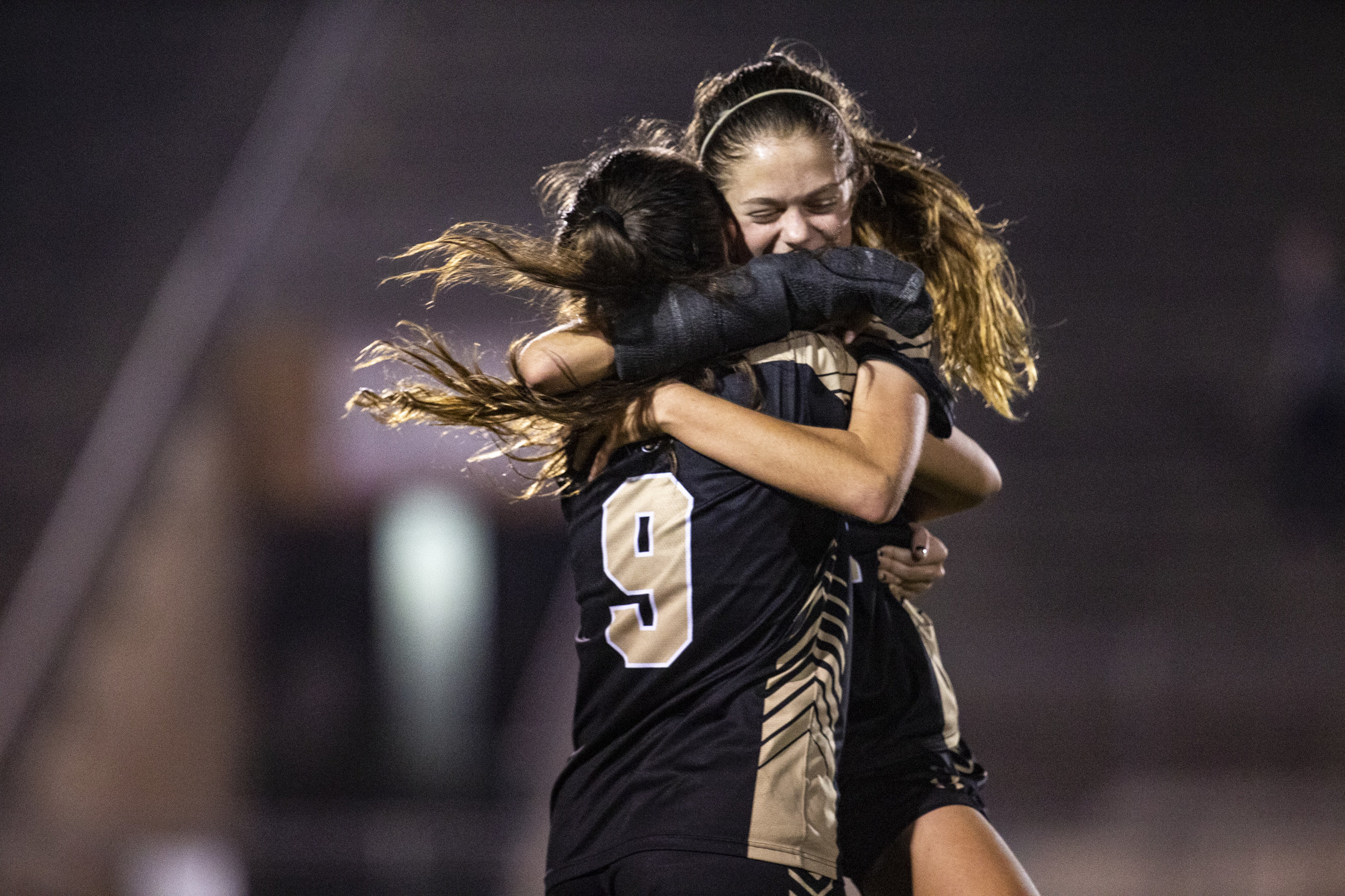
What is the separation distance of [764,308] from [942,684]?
21.9 inches

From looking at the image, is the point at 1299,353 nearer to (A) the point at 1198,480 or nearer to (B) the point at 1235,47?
(A) the point at 1198,480

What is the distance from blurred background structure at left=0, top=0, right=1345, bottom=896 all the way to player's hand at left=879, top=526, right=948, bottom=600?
6.58 ft

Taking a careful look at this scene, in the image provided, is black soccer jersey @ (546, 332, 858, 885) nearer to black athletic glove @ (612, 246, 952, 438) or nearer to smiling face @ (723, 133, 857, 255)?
black athletic glove @ (612, 246, 952, 438)

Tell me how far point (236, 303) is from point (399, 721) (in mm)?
1750

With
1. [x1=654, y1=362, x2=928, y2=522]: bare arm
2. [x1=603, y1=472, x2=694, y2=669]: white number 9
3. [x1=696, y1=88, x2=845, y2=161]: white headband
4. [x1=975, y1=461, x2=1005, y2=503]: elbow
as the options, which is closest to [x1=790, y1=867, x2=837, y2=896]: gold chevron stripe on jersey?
[x1=603, y1=472, x2=694, y2=669]: white number 9

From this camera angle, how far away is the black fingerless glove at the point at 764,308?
3.67 feet

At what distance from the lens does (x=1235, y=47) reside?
6.09 m

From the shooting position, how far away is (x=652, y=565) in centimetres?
111

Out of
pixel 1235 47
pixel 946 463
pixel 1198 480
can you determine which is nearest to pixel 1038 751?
pixel 1198 480

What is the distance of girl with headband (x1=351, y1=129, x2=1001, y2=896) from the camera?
1041mm

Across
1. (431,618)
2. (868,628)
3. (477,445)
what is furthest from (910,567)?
(431,618)

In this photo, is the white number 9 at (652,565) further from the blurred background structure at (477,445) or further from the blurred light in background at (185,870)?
the blurred light in background at (185,870)

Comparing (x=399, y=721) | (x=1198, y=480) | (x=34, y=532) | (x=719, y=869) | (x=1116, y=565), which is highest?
(x=1198, y=480)

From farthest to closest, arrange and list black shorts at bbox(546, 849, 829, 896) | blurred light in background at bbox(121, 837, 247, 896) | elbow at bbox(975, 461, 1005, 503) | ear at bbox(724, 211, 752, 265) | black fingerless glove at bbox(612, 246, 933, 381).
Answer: blurred light in background at bbox(121, 837, 247, 896) < elbow at bbox(975, 461, 1005, 503) < ear at bbox(724, 211, 752, 265) < black fingerless glove at bbox(612, 246, 933, 381) < black shorts at bbox(546, 849, 829, 896)
